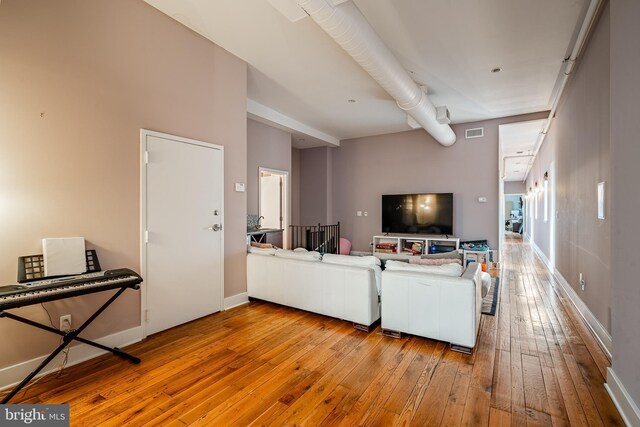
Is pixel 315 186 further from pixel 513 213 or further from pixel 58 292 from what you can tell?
pixel 513 213

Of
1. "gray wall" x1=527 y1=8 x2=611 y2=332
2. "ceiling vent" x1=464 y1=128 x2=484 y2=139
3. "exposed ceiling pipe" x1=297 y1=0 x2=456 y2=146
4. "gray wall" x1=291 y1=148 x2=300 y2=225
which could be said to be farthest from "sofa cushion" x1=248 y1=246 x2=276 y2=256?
"ceiling vent" x1=464 y1=128 x2=484 y2=139

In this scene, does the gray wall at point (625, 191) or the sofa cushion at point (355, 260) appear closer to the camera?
the gray wall at point (625, 191)

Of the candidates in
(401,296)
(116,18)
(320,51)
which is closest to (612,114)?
(401,296)

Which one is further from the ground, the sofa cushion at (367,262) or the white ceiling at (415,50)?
the white ceiling at (415,50)

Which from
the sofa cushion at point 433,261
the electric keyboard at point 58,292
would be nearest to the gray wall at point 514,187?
the sofa cushion at point 433,261

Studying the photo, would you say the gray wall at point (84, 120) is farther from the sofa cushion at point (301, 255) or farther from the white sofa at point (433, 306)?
the white sofa at point (433, 306)

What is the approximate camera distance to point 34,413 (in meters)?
1.79

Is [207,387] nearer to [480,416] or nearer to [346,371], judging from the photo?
[346,371]

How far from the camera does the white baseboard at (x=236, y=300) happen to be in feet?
12.2

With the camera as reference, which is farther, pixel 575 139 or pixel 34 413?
pixel 575 139

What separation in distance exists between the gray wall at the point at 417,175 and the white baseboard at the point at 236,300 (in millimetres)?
4425

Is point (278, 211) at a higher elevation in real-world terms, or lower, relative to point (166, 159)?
lower

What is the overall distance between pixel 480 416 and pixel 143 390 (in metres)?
2.22

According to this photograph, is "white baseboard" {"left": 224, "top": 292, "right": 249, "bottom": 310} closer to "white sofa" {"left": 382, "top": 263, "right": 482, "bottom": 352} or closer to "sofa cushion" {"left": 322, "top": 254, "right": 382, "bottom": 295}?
"sofa cushion" {"left": 322, "top": 254, "right": 382, "bottom": 295}
